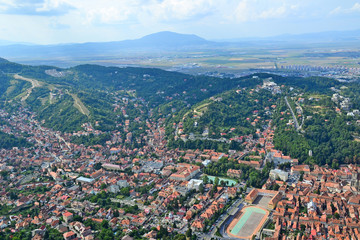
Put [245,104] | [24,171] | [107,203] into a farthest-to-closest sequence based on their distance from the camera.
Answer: [245,104]
[24,171]
[107,203]

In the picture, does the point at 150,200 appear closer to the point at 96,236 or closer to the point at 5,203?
the point at 96,236

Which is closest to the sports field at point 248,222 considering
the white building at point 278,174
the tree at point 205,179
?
the tree at point 205,179

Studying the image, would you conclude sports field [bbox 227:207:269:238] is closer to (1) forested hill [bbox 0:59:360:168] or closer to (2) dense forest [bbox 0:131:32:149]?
(1) forested hill [bbox 0:59:360:168]

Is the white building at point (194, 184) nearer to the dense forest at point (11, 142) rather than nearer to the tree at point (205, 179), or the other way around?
the tree at point (205, 179)

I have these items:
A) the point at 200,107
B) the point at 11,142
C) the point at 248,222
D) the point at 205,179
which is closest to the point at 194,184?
the point at 205,179

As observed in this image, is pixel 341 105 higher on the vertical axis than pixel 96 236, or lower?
higher

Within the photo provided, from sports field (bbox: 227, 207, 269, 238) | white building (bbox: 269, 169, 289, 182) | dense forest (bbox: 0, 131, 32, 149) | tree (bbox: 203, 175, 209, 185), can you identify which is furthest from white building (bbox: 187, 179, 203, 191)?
dense forest (bbox: 0, 131, 32, 149)

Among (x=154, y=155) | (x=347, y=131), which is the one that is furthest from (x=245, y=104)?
(x=154, y=155)

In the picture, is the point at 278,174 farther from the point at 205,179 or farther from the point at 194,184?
the point at 194,184
